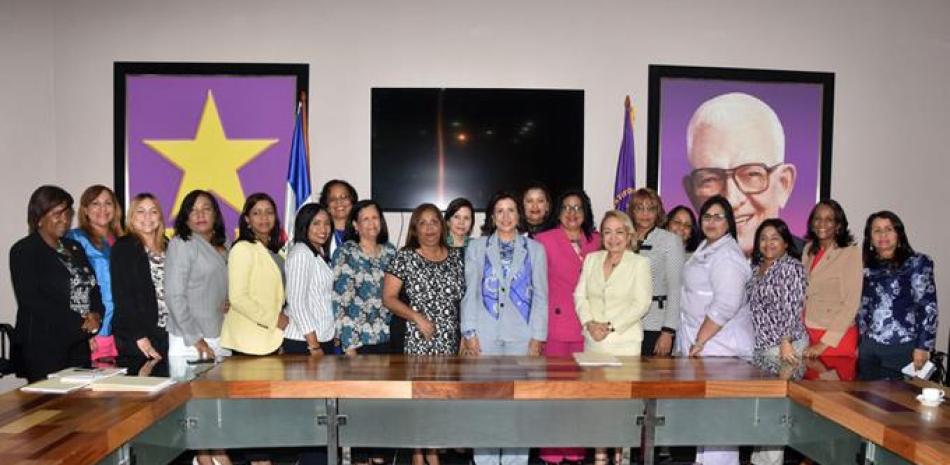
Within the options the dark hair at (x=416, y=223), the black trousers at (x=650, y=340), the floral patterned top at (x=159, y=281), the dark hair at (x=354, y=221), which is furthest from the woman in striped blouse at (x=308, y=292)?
the black trousers at (x=650, y=340)

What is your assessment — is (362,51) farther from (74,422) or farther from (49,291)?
(74,422)

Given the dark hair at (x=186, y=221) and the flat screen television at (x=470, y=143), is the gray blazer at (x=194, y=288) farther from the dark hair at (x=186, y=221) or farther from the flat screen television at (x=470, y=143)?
the flat screen television at (x=470, y=143)

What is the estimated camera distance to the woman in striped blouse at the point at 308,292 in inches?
133

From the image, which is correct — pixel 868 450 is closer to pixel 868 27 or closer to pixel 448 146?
pixel 448 146

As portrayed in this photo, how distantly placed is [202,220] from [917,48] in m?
5.82

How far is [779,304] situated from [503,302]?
1.43m

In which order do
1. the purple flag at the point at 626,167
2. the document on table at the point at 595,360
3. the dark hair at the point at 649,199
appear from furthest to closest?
the purple flag at the point at 626,167
the dark hair at the point at 649,199
the document on table at the point at 595,360

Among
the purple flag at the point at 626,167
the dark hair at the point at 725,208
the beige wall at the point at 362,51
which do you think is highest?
the beige wall at the point at 362,51

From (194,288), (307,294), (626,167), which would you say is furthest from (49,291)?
(626,167)

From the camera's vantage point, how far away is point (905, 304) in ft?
11.3

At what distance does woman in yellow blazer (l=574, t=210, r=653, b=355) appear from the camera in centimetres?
322

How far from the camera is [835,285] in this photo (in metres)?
3.41

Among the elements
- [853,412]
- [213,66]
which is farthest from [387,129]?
[853,412]

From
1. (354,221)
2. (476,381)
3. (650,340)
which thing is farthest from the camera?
(650,340)
